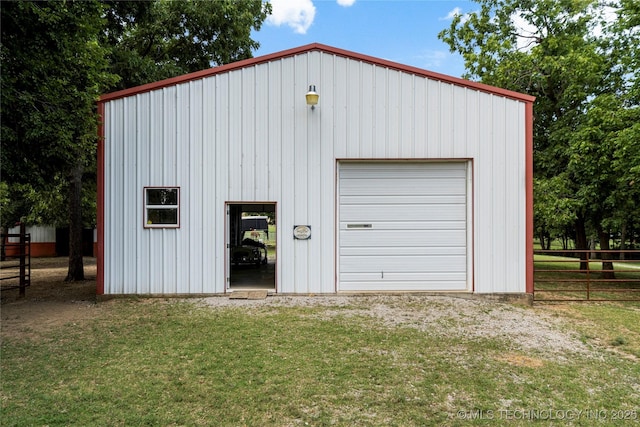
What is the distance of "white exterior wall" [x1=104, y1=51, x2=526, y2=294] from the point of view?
25.3ft

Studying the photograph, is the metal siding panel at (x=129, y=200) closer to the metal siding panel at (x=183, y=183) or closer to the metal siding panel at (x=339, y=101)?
the metal siding panel at (x=183, y=183)

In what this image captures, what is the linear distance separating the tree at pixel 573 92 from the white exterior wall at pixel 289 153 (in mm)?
5033

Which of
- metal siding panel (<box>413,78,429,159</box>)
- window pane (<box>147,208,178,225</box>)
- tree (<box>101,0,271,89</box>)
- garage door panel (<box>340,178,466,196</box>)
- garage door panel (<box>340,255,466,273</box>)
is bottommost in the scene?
garage door panel (<box>340,255,466,273</box>)

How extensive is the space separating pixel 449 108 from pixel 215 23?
9.60 metres

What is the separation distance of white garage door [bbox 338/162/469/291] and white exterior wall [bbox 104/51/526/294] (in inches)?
12.8

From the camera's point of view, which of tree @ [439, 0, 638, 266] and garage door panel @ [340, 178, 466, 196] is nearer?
garage door panel @ [340, 178, 466, 196]

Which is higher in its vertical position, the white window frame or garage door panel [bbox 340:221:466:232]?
the white window frame

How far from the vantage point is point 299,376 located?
12.6ft

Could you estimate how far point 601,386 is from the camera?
12.1 feet

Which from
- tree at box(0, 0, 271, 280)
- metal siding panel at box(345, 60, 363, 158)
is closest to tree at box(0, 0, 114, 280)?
tree at box(0, 0, 271, 280)

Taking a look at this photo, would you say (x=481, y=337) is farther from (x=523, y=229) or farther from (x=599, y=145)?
(x=599, y=145)

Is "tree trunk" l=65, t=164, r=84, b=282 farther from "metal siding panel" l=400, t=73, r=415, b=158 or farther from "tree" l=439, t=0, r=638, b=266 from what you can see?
"tree" l=439, t=0, r=638, b=266

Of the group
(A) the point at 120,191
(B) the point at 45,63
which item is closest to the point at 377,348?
(A) the point at 120,191

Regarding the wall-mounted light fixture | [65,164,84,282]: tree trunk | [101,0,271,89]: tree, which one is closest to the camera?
the wall-mounted light fixture
